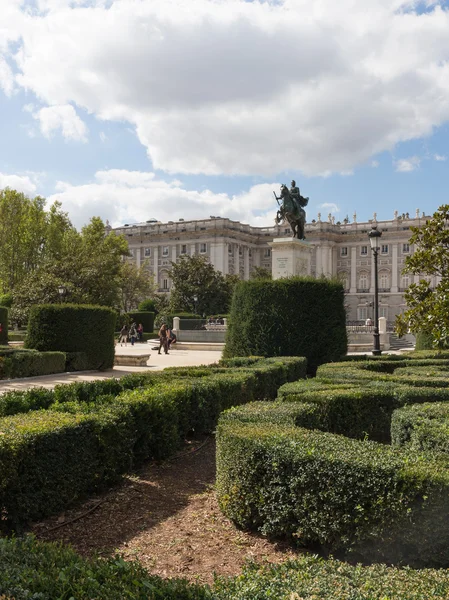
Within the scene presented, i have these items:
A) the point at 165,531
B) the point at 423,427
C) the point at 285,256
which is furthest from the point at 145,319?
the point at 165,531

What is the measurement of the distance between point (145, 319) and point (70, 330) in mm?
31236

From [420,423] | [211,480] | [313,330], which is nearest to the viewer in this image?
[420,423]

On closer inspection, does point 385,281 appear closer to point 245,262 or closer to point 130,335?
point 245,262

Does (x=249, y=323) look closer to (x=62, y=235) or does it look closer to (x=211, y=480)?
(x=211, y=480)

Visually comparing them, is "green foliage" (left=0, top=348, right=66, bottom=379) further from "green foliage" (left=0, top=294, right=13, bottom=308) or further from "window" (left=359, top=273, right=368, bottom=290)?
"window" (left=359, top=273, right=368, bottom=290)

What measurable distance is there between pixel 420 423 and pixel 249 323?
10.8 metres

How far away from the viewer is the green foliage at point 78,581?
257cm

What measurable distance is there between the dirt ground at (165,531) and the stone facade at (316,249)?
8949cm

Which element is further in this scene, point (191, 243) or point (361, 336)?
point (191, 243)

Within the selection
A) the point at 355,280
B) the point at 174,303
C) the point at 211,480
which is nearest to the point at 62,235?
the point at 174,303

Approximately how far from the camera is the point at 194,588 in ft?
8.98

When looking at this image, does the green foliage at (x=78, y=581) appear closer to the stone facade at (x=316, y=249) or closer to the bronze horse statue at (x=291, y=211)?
the bronze horse statue at (x=291, y=211)

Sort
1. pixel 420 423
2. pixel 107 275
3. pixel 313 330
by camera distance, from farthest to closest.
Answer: pixel 107 275
pixel 313 330
pixel 420 423

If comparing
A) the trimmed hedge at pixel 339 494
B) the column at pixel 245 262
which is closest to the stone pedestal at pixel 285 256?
the trimmed hedge at pixel 339 494
